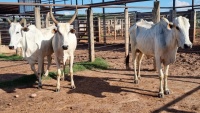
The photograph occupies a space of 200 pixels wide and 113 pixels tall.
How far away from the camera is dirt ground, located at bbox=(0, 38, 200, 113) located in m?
4.46

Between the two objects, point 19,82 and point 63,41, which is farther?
point 19,82

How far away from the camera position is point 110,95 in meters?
5.16

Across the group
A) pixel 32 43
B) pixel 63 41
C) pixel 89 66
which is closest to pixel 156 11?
pixel 89 66

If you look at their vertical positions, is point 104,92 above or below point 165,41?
below

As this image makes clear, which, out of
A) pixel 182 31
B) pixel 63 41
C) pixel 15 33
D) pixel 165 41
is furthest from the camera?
pixel 15 33

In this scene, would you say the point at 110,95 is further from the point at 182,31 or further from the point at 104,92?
the point at 182,31

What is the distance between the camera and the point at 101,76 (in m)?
6.91

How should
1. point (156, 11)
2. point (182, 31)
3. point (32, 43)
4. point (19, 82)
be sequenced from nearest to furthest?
point (182, 31)
point (32, 43)
point (19, 82)
point (156, 11)

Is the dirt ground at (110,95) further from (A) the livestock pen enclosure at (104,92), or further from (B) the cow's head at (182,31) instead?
(B) the cow's head at (182,31)

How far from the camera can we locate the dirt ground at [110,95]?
14.6ft

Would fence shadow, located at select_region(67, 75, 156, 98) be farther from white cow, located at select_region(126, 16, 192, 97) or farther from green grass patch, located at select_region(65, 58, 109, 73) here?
green grass patch, located at select_region(65, 58, 109, 73)

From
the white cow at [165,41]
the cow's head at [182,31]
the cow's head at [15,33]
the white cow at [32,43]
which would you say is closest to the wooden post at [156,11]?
the white cow at [165,41]

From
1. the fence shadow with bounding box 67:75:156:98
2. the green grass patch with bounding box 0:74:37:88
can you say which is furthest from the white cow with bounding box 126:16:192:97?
the green grass patch with bounding box 0:74:37:88

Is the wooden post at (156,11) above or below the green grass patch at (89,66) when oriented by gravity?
above
